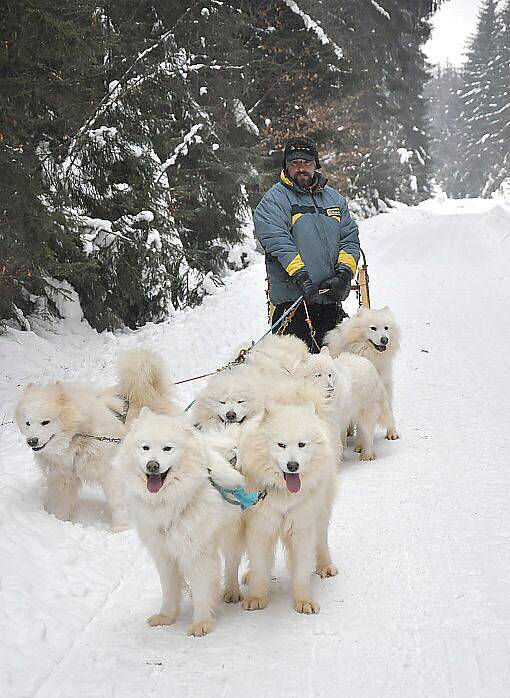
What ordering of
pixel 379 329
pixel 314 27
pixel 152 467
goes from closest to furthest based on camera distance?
1. pixel 152 467
2. pixel 379 329
3. pixel 314 27

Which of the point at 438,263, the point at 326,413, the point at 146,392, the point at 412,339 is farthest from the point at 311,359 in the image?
the point at 438,263

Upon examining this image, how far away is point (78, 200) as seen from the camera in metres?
9.88

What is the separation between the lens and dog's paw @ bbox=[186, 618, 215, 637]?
3168 millimetres

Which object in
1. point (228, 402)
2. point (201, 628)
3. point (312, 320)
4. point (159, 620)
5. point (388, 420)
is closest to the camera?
point (201, 628)

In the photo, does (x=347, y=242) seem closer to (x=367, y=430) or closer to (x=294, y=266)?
(x=294, y=266)

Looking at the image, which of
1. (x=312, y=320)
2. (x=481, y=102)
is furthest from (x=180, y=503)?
(x=481, y=102)

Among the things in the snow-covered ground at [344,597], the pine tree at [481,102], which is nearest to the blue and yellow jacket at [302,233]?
the snow-covered ground at [344,597]

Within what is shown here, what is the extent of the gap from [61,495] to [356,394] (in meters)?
2.44

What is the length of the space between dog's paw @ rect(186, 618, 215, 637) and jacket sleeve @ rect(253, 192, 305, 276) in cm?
303

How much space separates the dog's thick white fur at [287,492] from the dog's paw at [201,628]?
0.26 metres

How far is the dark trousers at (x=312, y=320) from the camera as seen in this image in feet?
20.1

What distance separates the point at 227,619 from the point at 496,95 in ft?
190

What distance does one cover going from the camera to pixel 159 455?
311 cm

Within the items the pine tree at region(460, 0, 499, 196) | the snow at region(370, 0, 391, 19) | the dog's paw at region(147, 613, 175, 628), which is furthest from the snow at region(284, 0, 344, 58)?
the pine tree at region(460, 0, 499, 196)
